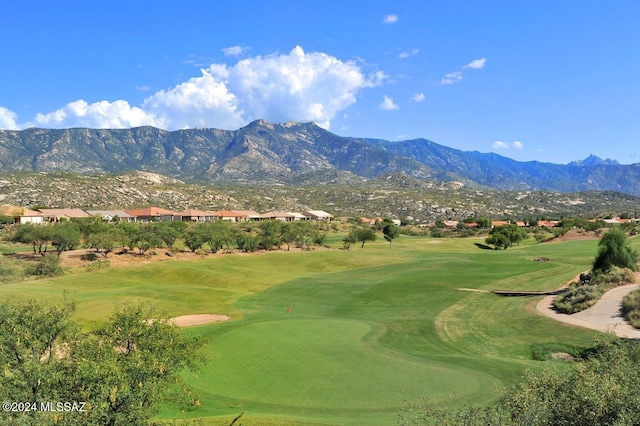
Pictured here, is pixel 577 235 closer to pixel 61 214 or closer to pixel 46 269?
pixel 46 269

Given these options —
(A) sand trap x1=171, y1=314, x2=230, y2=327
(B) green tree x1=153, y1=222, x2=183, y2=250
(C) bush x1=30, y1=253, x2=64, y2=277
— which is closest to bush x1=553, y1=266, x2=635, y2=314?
(A) sand trap x1=171, y1=314, x2=230, y2=327

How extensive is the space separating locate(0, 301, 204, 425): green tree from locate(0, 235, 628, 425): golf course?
12.0ft

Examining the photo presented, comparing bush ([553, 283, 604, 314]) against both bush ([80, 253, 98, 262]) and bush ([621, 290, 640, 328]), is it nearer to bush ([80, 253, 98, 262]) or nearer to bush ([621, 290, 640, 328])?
bush ([621, 290, 640, 328])

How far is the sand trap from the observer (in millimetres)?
46250

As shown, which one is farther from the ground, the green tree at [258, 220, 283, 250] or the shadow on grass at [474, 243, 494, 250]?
the green tree at [258, 220, 283, 250]

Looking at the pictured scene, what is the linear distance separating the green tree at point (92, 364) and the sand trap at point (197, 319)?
2528 cm

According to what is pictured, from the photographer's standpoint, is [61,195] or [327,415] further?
[61,195]

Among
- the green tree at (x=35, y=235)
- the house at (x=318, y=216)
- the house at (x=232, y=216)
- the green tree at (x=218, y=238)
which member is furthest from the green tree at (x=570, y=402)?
the house at (x=318, y=216)

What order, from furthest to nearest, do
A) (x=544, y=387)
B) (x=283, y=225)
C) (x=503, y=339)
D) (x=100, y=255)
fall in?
1. (x=283, y=225)
2. (x=100, y=255)
3. (x=503, y=339)
4. (x=544, y=387)

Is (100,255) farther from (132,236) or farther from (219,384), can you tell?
(219,384)

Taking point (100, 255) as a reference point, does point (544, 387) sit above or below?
above

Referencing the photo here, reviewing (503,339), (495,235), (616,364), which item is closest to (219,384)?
(616,364)

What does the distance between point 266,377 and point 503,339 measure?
21.3 meters

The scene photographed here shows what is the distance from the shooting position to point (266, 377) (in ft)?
91.7
